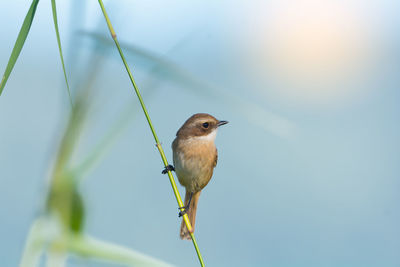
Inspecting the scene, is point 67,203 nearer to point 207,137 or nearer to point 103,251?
point 103,251

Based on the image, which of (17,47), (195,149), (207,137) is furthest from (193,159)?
(17,47)

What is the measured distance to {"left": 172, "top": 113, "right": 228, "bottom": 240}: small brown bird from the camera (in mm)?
3408

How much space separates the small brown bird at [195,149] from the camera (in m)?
3.41

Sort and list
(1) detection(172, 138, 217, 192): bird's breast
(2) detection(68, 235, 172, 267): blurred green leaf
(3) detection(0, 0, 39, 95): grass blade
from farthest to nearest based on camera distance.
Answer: (1) detection(172, 138, 217, 192): bird's breast
(3) detection(0, 0, 39, 95): grass blade
(2) detection(68, 235, 172, 267): blurred green leaf

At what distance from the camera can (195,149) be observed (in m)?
3.43

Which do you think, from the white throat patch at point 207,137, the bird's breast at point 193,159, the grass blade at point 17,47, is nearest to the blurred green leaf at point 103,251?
the grass blade at point 17,47

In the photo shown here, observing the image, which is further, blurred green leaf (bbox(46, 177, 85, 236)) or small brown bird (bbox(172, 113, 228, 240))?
small brown bird (bbox(172, 113, 228, 240))

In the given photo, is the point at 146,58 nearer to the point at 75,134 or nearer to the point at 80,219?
the point at 75,134

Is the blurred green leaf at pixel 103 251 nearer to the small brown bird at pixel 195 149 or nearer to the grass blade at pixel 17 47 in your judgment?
the grass blade at pixel 17 47

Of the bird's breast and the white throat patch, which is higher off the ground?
the white throat patch

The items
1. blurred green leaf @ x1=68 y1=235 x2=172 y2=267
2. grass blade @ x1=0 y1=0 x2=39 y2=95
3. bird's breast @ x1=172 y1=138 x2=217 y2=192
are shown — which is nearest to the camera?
blurred green leaf @ x1=68 y1=235 x2=172 y2=267

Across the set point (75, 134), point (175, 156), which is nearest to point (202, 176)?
point (175, 156)

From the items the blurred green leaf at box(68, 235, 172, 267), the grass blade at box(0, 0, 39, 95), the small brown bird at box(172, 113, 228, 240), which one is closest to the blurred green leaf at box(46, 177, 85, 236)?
the blurred green leaf at box(68, 235, 172, 267)

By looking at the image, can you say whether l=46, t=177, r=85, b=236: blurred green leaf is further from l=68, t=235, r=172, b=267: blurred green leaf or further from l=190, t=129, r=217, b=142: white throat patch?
l=190, t=129, r=217, b=142: white throat patch
